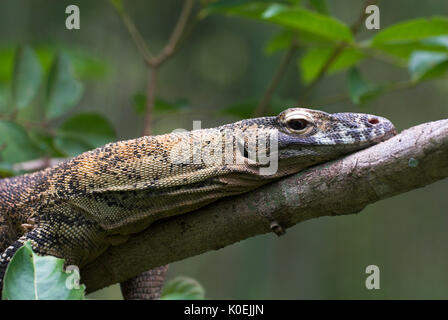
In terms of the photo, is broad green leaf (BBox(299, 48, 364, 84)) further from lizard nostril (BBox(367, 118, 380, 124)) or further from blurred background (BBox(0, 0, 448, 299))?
blurred background (BBox(0, 0, 448, 299))

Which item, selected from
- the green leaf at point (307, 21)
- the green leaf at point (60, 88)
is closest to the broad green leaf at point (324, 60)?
the green leaf at point (307, 21)

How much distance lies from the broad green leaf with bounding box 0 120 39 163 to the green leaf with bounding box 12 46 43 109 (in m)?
0.30

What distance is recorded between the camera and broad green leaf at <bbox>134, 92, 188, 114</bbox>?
14.5 ft

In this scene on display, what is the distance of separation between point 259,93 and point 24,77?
3.67 m

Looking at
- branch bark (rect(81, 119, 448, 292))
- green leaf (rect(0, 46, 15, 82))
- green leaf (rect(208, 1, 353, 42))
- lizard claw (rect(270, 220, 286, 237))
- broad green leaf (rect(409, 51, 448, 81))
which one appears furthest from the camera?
green leaf (rect(0, 46, 15, 82))

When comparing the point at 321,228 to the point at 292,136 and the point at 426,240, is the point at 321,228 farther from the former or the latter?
the point at 292,136

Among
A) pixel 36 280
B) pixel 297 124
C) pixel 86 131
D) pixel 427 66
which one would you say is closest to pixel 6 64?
pixel 86 131

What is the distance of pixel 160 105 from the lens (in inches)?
175

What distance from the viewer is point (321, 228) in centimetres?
984

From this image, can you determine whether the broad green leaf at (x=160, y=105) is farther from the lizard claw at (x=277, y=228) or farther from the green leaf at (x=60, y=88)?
the lizard claw at (x=277, y=228)

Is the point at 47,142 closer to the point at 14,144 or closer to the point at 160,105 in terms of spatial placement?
the point at 14,144

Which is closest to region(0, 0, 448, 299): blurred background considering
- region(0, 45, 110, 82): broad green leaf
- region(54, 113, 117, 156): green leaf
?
region(0, 45, 110, 82): broad green leaf

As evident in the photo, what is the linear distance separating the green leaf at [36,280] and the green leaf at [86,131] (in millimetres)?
2337

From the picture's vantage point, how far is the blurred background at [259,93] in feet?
25.8
